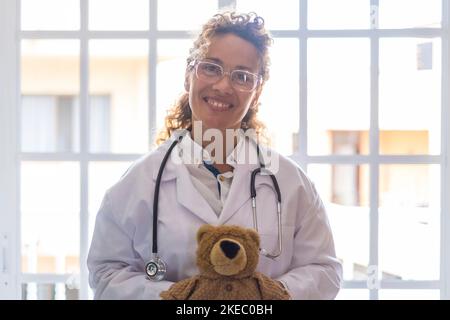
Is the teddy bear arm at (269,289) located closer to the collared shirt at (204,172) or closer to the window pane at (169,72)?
the collared shirt at (204,172)

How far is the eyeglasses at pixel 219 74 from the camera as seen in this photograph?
1191mm

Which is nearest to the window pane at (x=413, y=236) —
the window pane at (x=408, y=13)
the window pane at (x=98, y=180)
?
the window pane at (x=408, y=13)

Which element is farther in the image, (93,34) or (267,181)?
(93,34)

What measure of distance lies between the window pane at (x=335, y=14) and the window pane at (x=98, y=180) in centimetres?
65

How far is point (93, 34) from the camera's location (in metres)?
1.52

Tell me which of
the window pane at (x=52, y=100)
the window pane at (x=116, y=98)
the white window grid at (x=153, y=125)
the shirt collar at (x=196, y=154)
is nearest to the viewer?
the shirt collar at (x=196, y=154)

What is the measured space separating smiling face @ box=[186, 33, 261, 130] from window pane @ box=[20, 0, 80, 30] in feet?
1.68

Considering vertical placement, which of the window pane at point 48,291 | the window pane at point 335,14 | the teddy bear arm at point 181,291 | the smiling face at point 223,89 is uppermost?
the window pane at point 335,14

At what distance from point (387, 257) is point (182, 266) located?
680 millimetres

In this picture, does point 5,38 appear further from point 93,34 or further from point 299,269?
point 299,269
